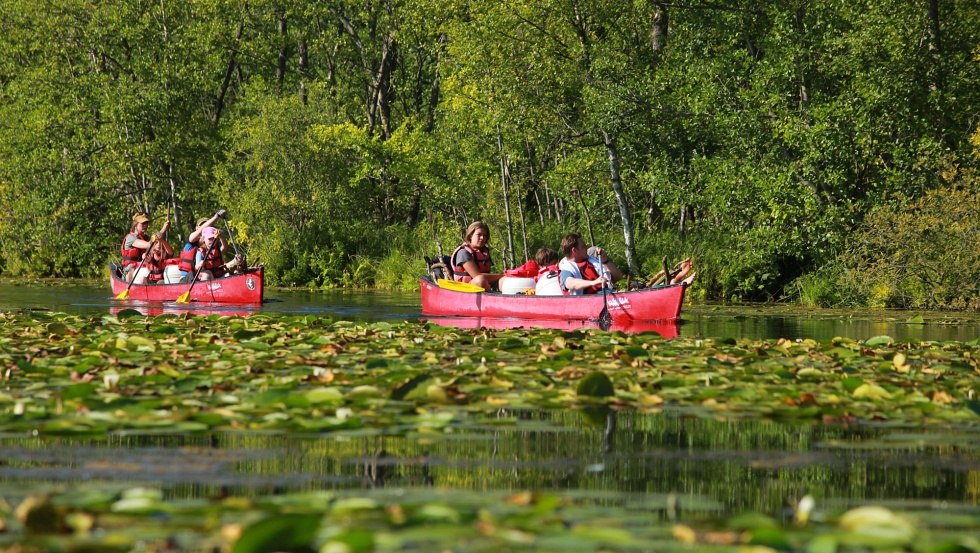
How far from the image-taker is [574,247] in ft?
58.2

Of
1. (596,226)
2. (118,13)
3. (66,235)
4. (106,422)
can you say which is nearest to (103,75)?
(118,13)

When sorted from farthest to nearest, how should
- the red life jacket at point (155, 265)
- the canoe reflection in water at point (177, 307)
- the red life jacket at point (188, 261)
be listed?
the red life jacket at point (155, 265), the red life jacket at point (188, 261), the canoe reflection in water at point (177, 307)

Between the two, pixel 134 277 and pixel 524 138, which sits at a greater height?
pixel 524 138

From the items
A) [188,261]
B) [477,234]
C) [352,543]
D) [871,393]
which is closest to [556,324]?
[477,234]

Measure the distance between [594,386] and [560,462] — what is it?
6.86 feet

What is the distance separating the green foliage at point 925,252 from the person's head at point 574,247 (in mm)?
6850

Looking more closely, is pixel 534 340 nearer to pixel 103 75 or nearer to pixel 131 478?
pixel 131 478

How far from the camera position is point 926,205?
73.1 ft

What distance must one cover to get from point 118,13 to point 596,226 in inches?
733

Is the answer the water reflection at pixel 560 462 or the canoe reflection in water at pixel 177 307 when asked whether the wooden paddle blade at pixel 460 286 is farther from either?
the water reflection at pixel 560 462

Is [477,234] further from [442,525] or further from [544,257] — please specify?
[442,525]

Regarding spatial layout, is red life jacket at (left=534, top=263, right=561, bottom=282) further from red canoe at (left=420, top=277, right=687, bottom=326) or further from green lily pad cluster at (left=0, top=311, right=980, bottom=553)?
green lily pad cluster at (left=0, top=311, right=980, bottom=553)

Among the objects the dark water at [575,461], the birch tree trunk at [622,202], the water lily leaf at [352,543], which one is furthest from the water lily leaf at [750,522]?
the birch tree trunk at [622,202]

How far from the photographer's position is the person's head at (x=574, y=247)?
17547 millimetres
